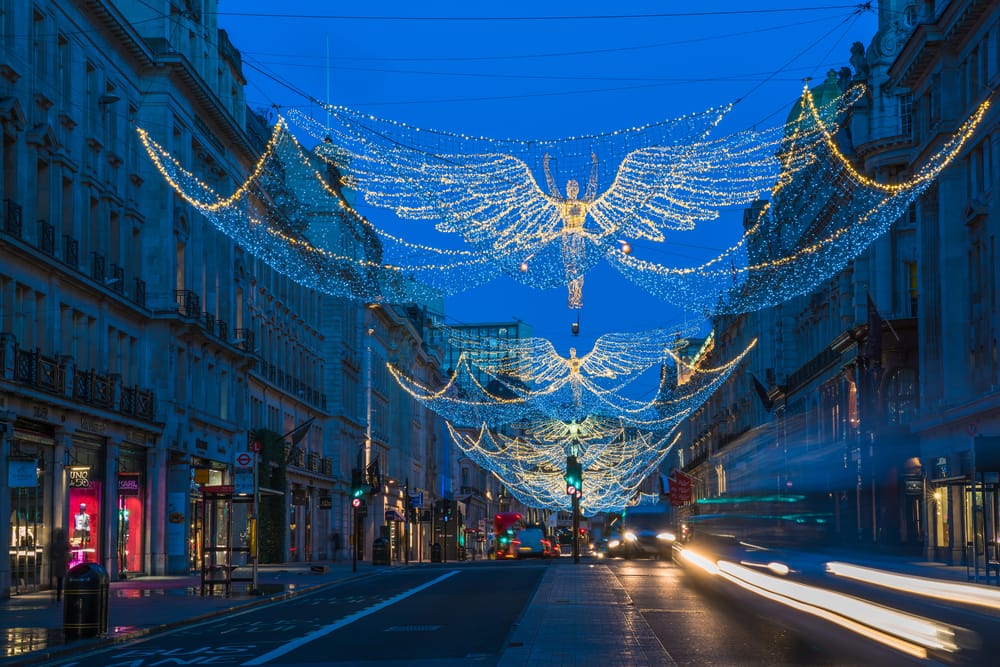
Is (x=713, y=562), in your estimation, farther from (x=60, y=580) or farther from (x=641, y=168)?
(x=60, y=580)

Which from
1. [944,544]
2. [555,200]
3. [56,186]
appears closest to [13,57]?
[56,186]

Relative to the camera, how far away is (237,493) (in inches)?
1326

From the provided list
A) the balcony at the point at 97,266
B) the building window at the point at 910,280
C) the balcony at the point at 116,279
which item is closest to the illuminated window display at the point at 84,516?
the balcony at the point at 97,266

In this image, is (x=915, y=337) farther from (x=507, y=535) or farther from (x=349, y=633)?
(x=507, y=535)

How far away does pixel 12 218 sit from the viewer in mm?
34844

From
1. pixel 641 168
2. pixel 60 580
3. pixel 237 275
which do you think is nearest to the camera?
pixel 641 168

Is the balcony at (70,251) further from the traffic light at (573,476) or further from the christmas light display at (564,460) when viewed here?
the christmas light display at (564,460)

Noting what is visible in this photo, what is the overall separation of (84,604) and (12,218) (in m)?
15.6

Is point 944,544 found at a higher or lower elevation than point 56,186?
lower

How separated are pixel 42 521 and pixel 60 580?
5.20 meters

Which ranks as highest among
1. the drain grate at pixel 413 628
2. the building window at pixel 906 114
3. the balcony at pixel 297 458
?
the building window at pixel 906 114

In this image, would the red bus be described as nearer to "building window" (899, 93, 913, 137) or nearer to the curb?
"building window" (899, 93, 913, 137)

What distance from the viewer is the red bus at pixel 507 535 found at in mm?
89175

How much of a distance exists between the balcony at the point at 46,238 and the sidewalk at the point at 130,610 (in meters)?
8.55
